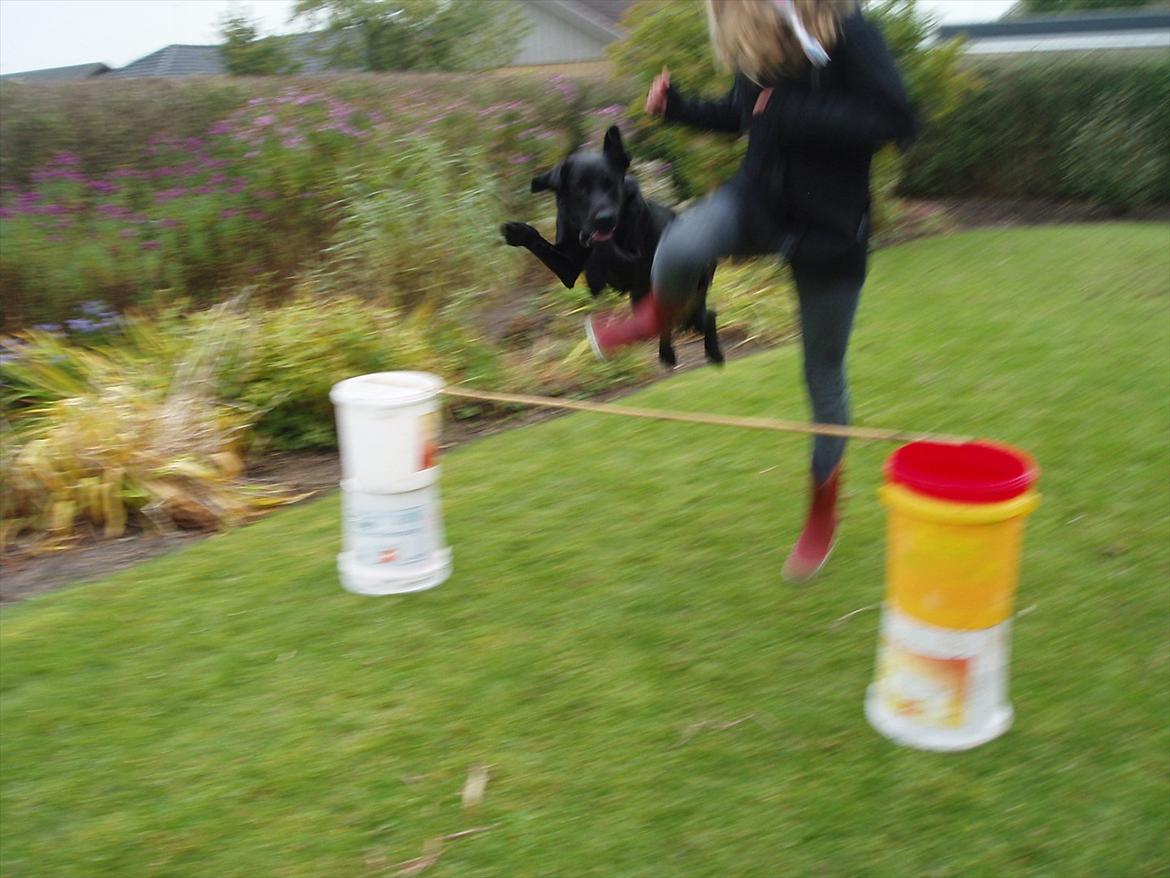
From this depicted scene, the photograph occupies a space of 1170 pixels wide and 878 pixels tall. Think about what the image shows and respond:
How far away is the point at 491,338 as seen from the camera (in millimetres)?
7613

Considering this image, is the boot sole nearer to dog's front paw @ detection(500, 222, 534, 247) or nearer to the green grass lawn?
the green grass lawn

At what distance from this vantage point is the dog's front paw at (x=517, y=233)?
147 inches

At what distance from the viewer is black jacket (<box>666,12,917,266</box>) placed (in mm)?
2885

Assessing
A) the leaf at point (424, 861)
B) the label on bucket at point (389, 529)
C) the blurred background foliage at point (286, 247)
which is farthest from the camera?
the blurred background foliage at point (286, 247)

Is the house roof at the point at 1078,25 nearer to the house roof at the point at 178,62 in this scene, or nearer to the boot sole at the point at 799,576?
the boot sole at the point at 799,576

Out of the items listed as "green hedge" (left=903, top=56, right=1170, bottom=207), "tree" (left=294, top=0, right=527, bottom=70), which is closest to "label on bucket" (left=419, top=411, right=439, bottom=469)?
"green hedge" (left=903, top=56, right=1170, bottom=207)

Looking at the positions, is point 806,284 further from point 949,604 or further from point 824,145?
point 949,604

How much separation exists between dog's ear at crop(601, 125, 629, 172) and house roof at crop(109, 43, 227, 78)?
23.1 m

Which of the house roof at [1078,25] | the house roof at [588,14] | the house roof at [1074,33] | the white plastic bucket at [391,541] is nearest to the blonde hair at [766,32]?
the white plastic bucket at [391,541]

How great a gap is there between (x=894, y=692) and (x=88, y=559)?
134 inches

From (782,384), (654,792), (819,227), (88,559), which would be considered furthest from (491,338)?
(654,792)

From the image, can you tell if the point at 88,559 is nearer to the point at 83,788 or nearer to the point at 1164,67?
the point at 83,788

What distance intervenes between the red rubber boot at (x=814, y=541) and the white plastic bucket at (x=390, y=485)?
1.29 meters

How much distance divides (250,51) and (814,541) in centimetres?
2072
